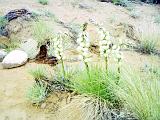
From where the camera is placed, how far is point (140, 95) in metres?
3.74

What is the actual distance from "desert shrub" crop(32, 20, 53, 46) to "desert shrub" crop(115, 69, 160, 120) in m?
2.81

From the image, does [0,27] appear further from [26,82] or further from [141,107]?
[141,107]

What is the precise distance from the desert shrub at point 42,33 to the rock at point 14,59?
2.93 ft

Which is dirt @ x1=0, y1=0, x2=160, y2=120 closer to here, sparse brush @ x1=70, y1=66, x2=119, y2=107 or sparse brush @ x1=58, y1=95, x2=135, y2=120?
sparse brush @ x1=58, y1=95, x2=135, y2=120

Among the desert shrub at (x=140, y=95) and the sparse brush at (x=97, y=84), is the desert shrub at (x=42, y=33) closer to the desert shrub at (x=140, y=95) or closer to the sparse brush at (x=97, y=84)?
the sparse brush at (x=97, y=84)

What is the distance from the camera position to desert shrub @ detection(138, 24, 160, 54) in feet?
22.2

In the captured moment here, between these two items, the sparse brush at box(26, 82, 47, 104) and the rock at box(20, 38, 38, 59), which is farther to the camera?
the rock at box(20, 38, 38, 59)

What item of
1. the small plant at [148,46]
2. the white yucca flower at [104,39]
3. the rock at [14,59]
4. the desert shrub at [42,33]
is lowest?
the small plant at [148,46]

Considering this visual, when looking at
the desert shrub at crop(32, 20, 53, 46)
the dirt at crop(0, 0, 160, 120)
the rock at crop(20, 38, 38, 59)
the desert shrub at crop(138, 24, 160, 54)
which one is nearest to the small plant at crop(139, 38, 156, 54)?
the desert shrub at crop(138, 24, 160, 54)

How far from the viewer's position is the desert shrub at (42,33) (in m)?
6.53

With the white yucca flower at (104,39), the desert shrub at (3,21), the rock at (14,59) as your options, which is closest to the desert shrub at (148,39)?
the rock at (14,59)

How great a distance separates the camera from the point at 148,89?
380cm

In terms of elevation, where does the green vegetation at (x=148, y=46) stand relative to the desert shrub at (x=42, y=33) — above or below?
below

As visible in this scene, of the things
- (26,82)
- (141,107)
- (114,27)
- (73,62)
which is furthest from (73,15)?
(141,107)
